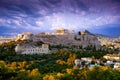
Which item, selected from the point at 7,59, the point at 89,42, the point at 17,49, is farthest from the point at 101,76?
the point at 89,42

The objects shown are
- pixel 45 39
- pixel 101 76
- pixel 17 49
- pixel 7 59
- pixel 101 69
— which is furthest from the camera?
pixel 45 39

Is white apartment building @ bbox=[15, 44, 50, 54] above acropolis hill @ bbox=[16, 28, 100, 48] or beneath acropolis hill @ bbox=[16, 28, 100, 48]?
beneath

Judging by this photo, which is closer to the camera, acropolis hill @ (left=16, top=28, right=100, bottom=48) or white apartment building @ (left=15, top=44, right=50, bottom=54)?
white apartment building @ (left=15, top=44, right=50, bottom=54)

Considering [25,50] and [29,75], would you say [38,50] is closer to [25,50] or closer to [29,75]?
[25,50]

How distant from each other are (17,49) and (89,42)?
18.4m

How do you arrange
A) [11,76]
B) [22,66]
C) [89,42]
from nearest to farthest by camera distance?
[11,76]
[22,66]
[89,42]

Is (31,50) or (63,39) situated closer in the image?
(31,50)

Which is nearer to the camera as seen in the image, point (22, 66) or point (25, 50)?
point (22, 66)

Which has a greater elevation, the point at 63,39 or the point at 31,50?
the point at 63,39

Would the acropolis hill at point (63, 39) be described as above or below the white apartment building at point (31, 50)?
above

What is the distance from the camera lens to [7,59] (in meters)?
20.7

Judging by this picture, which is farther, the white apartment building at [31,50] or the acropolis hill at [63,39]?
the acropolis hill at [63,39]

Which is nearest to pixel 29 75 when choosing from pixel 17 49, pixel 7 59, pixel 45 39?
pixel 7 59

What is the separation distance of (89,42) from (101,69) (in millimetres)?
28885
